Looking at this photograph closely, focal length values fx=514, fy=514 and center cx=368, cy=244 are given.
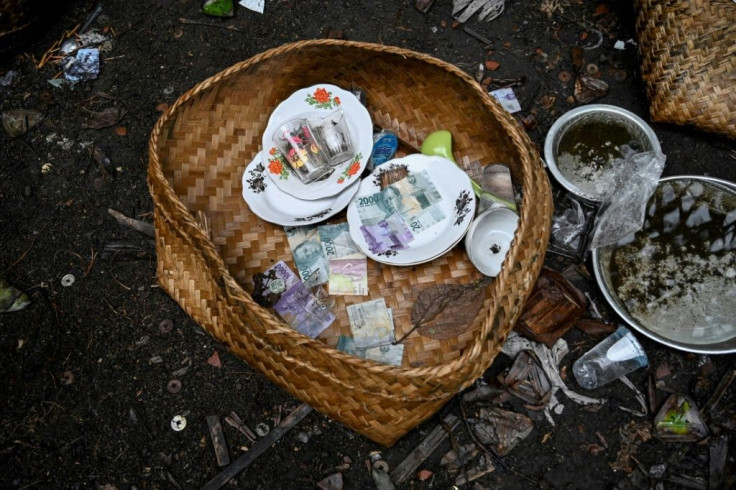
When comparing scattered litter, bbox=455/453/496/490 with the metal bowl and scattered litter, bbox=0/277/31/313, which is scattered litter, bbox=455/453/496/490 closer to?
the metal bowl

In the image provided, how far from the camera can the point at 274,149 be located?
79.7 inches

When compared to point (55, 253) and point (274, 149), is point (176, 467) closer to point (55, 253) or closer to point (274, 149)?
point (55, 253)

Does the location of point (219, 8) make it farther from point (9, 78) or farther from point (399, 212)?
point (399, 212)

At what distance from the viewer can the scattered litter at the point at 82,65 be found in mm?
2514

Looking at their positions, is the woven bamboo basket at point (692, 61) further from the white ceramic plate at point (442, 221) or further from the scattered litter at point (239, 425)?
the scattered litter at point (239, 425)

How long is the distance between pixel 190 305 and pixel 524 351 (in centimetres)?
129

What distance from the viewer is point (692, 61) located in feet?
6.51

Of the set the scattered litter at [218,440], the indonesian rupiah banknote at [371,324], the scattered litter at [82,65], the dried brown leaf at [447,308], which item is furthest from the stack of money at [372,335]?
the scattered litter at [82,65]

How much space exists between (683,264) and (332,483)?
5.20ft

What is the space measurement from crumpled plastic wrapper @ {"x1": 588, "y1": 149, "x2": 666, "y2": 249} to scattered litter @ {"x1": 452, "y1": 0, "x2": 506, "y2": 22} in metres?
0.97

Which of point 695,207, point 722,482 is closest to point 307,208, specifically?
point 695,207

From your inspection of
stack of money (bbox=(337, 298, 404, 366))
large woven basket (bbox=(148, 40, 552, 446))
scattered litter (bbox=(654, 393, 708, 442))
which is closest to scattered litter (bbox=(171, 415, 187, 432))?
large woven basket (bbox=(148, 40, 552, 446))

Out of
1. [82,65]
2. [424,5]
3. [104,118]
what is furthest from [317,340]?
[82,65]

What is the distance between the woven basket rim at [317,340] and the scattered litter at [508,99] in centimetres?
47
